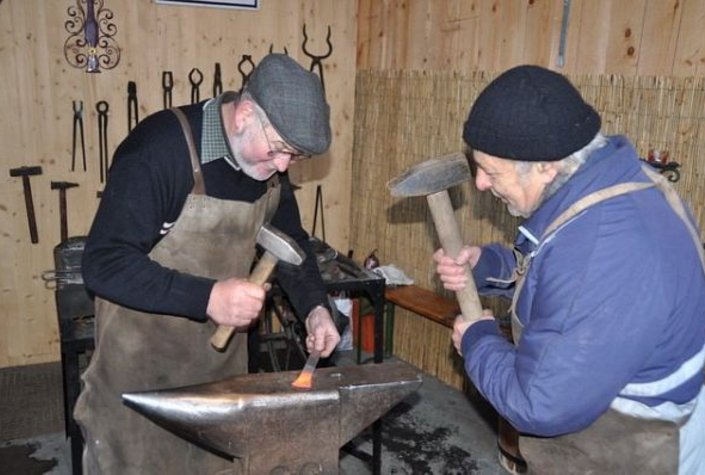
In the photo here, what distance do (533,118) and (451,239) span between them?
0.55 m

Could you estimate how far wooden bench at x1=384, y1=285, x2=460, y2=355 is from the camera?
11.8 feet

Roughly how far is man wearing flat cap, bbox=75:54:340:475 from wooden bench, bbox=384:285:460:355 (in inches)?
62.8

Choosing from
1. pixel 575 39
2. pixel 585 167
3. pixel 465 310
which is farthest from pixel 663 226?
pixel 575 39

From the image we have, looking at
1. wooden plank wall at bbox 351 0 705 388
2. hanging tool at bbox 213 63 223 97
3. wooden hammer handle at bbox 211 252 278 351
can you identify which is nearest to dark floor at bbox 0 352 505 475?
wooden plank wall at bbox 351 0 705 388

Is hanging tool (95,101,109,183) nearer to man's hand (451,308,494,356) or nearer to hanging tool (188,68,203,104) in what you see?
hanging tool (188,68,203,104)

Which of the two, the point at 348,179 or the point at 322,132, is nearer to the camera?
the point at 322,132

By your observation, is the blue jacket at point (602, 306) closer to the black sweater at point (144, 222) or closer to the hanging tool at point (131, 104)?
the black sweater at point (144, 222)

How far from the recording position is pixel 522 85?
1249 millimetres

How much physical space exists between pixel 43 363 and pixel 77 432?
1746 millimetres

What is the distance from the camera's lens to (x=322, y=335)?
1.95 metres

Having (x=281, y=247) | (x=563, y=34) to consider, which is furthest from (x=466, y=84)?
(x=281, y=247)

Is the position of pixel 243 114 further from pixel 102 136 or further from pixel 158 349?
pixel 102 136

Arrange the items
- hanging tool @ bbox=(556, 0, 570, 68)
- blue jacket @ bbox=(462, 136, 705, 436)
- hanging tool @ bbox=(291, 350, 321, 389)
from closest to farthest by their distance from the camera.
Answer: blue jacket @ bbox=(462, 136, 705, 436) → hanging tool @ bbox=(291, 350, 321, 389) → hanging tool @ bbox=(556, 0, 570, 68)

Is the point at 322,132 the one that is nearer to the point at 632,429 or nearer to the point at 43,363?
the point at 632,429
